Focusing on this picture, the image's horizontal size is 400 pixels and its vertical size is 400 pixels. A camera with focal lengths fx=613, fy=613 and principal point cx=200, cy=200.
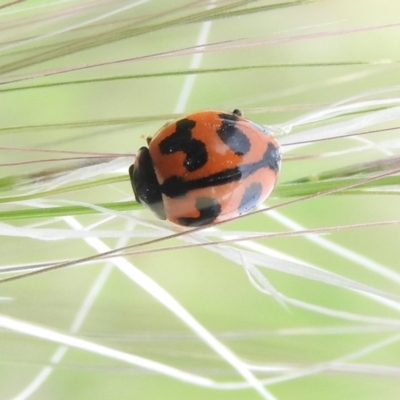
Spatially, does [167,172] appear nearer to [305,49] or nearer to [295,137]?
[295,137]

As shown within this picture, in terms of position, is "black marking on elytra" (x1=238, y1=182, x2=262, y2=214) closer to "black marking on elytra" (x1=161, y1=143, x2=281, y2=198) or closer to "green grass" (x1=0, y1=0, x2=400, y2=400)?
"black marking on elytra" (x1=161, y1=143, x2=281, y2=198)

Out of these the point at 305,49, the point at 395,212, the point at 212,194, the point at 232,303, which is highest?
the point at 305,49

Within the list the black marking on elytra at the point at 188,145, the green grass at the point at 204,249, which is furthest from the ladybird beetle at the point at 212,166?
the green grass at the point at 204,249

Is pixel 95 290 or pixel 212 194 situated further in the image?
pixel 95 290

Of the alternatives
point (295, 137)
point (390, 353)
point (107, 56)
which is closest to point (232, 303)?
point (390, 353)

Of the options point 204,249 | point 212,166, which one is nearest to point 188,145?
point 212,166

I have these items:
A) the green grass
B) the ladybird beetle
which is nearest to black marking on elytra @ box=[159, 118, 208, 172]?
the ladybird beetle

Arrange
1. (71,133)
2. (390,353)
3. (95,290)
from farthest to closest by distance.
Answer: (390,353), (71,133), (95,290)
